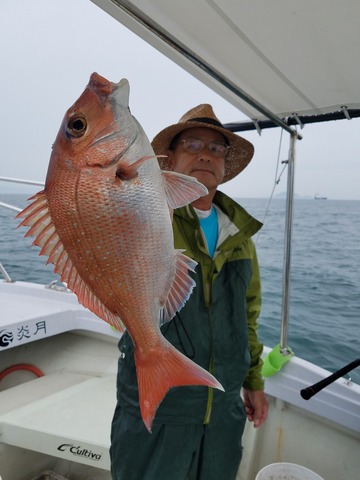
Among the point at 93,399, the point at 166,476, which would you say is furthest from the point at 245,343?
the point at 93,399

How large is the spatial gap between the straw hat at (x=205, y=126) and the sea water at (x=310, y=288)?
1175 mm

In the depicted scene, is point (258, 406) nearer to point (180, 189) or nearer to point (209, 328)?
point (209, 328)

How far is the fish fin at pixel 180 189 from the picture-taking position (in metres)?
1.15

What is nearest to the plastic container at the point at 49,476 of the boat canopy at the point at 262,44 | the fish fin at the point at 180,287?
the fish fin at the point at 180,287

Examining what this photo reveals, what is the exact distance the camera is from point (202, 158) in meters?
1.94

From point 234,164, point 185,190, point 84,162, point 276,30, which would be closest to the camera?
point 84,162

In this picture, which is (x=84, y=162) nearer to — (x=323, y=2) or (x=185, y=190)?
(x=185, y=190)

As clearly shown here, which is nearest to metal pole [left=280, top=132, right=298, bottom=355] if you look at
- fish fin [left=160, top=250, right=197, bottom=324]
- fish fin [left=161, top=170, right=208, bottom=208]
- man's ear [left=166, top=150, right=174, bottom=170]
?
man's ear [left=166, top=150, right=174, bottom=170]

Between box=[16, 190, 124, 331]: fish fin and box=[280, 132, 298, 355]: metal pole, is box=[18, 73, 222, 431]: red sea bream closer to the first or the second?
box=[16, 190, 124, 331]: fish fin

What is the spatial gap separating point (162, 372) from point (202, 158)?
44.6 inches

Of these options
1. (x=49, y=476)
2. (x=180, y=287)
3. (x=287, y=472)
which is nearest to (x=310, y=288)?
(x=287, y=472)

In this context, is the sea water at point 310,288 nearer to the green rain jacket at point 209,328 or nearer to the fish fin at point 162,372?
the green rain jacket at point 209,328

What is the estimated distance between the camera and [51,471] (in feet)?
9.52

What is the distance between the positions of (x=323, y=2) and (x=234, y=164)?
3.21ft
